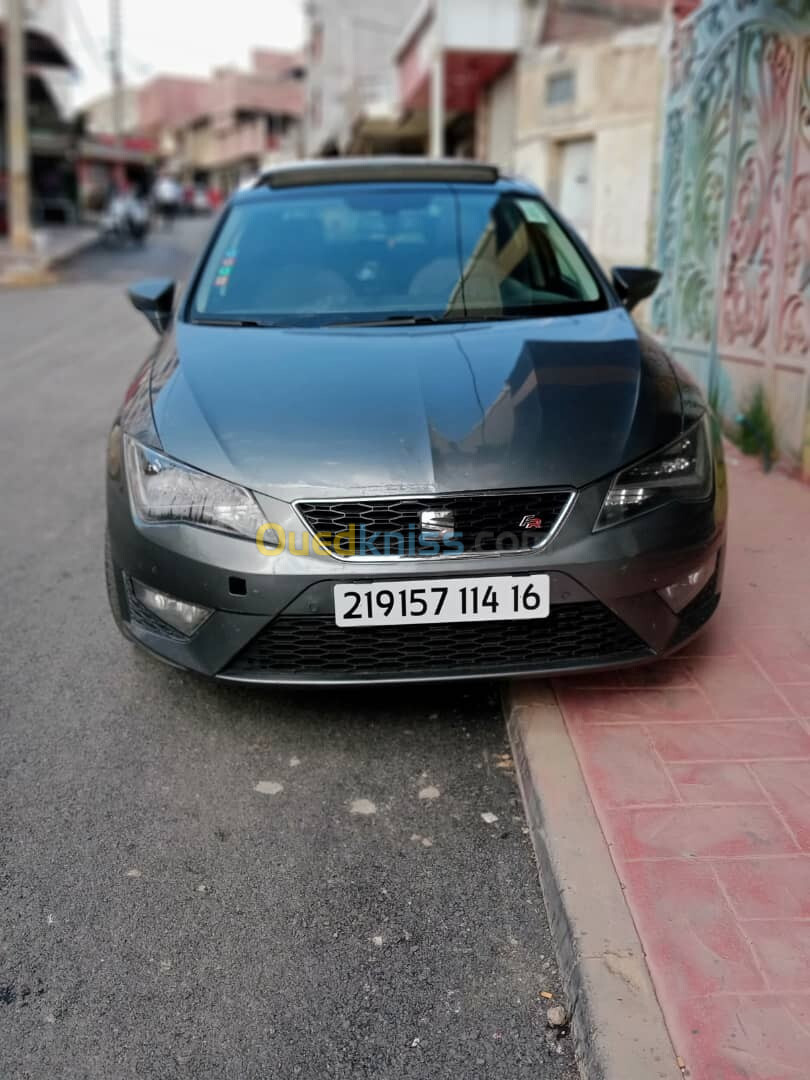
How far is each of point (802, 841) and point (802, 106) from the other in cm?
425

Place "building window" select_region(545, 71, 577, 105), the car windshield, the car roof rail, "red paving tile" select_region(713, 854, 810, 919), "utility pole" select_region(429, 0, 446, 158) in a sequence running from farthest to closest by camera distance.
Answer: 1. "utility pole" select_region(429, 0, 446, 158)
2. "building window" select_region(545, 71, 577, 105)
3. the car roof rail
4. the car windshield
5. "red paving tile" select_region(713, 854, 810, 919)

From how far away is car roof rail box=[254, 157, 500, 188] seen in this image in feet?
15.6

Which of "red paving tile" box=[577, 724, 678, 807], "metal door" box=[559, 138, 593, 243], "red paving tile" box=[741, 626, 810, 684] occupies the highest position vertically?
"metal door" box=[559, 138, 593, 243]

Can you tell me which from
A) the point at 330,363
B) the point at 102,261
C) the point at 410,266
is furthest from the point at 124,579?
the point at 102,261

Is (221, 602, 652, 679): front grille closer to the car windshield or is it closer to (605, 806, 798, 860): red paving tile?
(605, 806, 798, 860): red paving tile

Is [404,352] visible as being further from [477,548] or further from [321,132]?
[321,132]

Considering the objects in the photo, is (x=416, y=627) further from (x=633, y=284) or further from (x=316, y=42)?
(x=316, y=42)

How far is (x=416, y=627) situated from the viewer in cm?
291

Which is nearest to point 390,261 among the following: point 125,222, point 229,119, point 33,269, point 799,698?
point 799,698

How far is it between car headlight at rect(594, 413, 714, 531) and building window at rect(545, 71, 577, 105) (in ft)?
43.2

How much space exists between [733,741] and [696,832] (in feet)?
1.64

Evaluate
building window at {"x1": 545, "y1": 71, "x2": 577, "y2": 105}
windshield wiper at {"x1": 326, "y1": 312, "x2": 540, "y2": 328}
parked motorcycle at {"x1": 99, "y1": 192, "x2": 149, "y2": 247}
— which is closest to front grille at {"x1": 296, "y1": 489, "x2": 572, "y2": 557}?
→ windshield wiper at {"x1": 326, "y1": 312, "x2": 540, "y2": 328}

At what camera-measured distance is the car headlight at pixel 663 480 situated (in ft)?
9.65

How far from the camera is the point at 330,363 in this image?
340 cm
